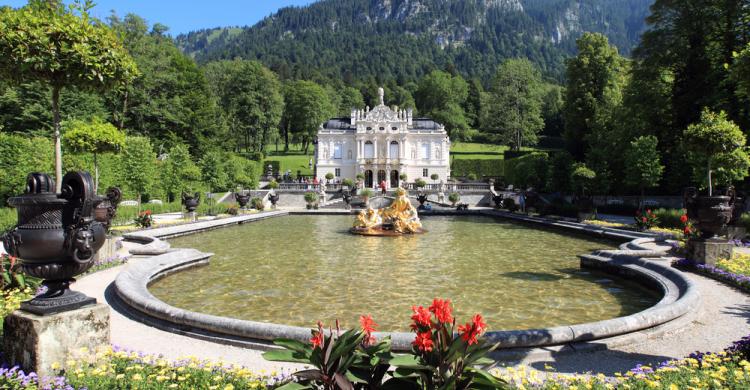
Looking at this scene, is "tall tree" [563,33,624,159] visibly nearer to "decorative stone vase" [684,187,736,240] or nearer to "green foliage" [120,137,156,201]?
"decorative stone vase" [684,187,736,240]

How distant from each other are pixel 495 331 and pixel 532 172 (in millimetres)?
38324

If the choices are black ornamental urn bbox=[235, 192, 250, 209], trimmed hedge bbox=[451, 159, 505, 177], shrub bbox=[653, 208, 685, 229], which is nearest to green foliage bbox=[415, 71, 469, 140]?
trimmed hedge bbox=[451, 159, 505, 177]

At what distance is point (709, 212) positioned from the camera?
10305 mm

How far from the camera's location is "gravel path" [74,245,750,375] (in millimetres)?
5277

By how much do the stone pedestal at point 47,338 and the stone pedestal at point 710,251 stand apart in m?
11.8

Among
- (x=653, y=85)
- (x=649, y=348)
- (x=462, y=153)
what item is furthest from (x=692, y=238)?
(x=462, y=153)

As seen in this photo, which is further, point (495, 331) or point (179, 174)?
point (179, 174)

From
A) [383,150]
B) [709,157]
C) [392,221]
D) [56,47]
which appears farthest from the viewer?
[383,150]

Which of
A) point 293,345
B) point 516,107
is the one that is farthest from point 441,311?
point 516,107

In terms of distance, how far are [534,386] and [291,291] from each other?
20.0 feet

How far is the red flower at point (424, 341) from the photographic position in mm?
2980

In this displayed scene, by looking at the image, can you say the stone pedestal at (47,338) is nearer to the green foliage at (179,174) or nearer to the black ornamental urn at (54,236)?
the black ornamental urn at (54,236)

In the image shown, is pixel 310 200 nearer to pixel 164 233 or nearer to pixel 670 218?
pixel 164 233

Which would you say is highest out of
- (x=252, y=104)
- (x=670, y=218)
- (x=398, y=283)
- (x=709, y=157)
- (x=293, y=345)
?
(x=252, y=104)
